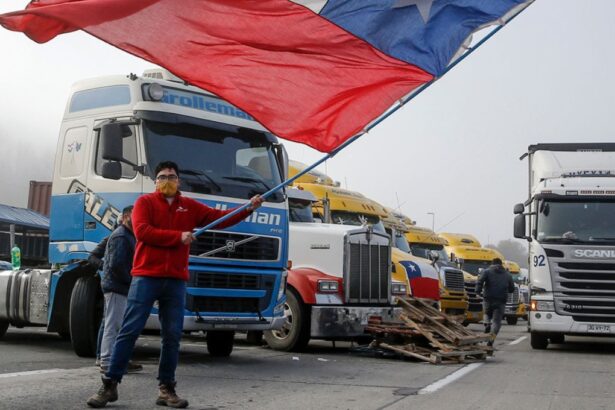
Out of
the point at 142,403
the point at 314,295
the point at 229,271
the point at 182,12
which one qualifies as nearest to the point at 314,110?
the point at 182,12

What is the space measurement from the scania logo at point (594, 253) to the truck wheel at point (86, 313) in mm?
9177

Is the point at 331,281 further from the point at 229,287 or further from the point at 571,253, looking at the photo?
the point at 571,253

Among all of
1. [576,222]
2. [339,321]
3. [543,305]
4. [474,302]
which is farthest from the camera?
[474,302]

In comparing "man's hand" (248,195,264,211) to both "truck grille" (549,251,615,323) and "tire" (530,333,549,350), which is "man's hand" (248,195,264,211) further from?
"tire" (530,333,549,350)

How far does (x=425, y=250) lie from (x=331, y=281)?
10290mm

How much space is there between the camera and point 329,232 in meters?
14.5

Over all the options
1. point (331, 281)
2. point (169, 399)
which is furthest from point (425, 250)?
point (169, 399)

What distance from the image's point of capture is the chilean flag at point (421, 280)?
16500mm

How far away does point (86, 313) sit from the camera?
10.8m

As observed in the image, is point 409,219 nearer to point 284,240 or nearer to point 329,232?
point 329,232

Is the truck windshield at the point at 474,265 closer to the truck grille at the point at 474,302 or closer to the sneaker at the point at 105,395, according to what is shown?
the truck grille at the point at 474,302

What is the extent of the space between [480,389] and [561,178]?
8.57 m

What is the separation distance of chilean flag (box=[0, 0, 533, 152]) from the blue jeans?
1669 mm

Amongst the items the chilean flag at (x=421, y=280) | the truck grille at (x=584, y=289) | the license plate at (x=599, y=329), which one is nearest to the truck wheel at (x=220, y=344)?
the chilean flag at (x=421, y=280)
